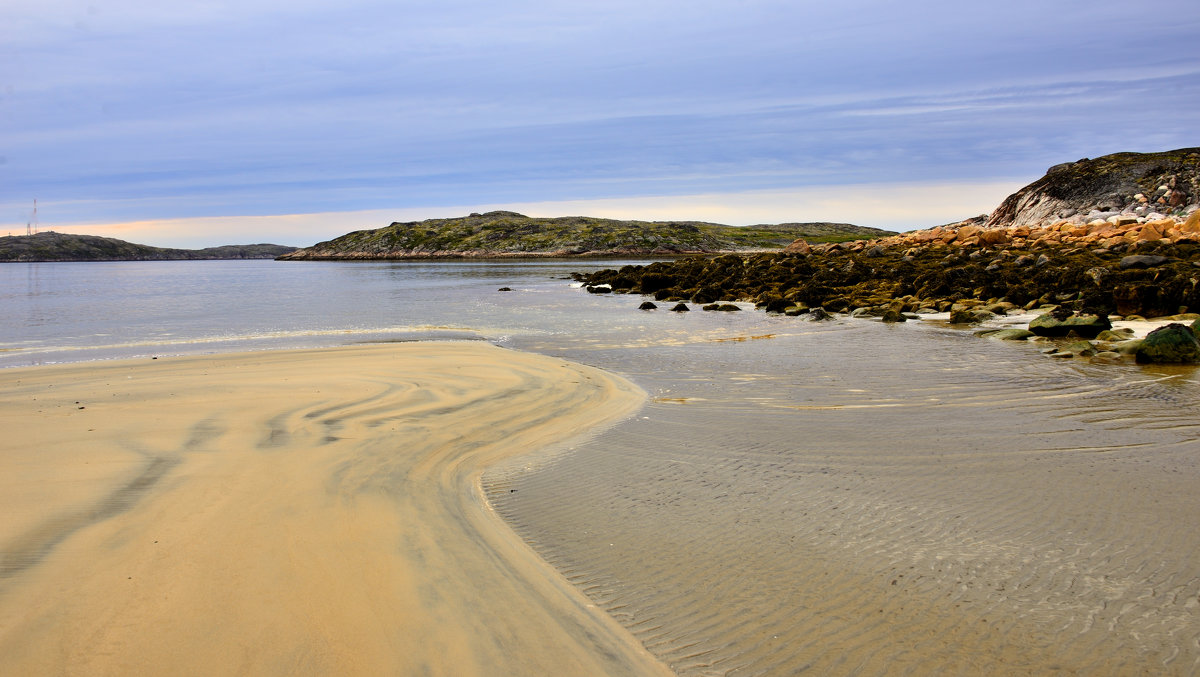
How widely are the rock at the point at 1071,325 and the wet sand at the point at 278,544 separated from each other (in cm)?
1006

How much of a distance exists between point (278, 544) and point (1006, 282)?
21.8 meters

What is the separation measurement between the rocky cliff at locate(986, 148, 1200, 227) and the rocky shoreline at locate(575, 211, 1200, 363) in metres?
2.26

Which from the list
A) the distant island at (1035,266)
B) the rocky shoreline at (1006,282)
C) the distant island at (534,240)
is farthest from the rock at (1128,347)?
the distant island at (534,240)

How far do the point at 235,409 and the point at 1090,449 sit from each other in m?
9.24

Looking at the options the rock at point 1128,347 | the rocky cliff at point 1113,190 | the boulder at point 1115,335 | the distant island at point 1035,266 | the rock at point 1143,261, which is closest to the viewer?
the rock at point 1128,347

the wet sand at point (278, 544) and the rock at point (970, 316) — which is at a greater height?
the rock at point (970, 316)

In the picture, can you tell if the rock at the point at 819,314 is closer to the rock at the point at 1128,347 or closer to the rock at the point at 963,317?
the rock at the point at 963,317

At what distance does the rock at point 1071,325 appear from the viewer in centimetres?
1345

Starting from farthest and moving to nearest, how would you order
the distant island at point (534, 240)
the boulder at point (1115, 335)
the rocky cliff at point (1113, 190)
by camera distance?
the distant island at point (534, 240)
the rocky cliff at point (1113, 190)
the boulder at point (1115, 335)

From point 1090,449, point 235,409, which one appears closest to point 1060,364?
point 1090,449

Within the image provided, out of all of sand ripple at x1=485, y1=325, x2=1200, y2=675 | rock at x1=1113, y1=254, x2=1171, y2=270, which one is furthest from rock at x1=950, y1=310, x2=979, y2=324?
sand ripple at x1=485, y1=325, x2=1200, y2=675

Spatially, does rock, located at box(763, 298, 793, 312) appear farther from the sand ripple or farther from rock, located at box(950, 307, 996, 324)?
the sand ripple

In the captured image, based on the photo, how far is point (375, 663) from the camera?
3.22 metres

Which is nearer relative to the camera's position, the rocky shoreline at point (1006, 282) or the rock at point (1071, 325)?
the rock at point (1071, 325)
